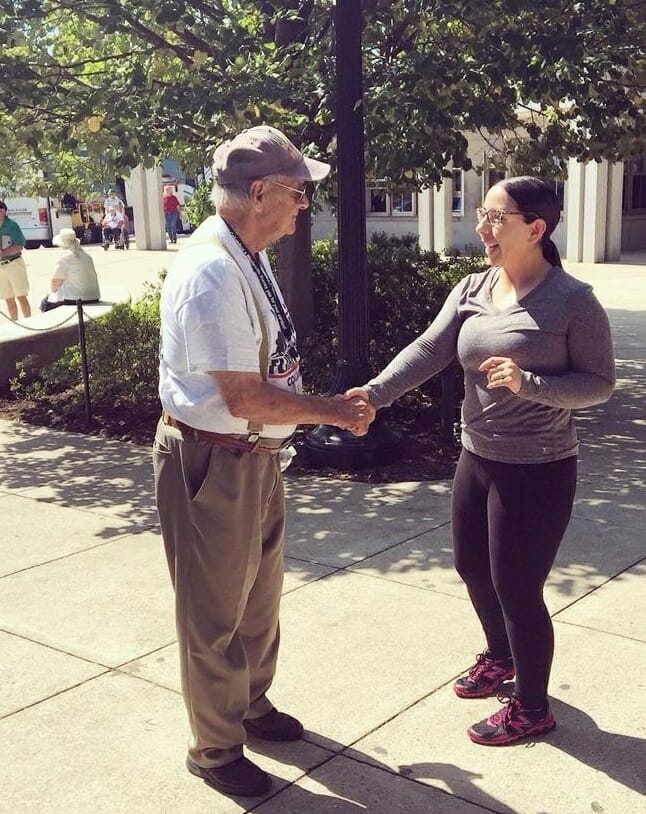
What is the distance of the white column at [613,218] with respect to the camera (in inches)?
922

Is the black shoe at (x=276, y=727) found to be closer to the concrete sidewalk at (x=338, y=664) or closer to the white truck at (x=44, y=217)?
the concrete sidewalk at (x=338, y=664)

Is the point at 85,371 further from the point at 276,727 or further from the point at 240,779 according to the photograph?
the point at 240,779

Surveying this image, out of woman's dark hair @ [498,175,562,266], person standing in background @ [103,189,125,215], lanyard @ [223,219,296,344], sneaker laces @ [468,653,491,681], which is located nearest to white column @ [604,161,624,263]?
person standing in background @ [103,189,125,215]

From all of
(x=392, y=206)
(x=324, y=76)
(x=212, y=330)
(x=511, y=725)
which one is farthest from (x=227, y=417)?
(x=392, y=206)

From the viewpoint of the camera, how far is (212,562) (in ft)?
10.7

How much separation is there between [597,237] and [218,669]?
843 inches

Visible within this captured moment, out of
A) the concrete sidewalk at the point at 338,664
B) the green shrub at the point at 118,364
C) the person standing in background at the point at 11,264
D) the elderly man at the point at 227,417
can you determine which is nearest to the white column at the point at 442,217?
the person standing in background at the point at 11,264

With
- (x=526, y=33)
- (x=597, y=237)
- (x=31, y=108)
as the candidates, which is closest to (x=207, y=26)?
(x=31, y=108)

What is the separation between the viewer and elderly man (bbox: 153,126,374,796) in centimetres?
304

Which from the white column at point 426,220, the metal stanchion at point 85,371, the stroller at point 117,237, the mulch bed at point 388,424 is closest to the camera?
the mulch bed at point 388,424

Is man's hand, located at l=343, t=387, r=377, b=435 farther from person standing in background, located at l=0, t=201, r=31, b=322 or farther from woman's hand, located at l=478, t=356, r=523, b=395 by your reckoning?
person standing in background, located at l=0, t=201, r=31, b=322

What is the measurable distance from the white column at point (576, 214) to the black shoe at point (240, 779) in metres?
→ 21.5

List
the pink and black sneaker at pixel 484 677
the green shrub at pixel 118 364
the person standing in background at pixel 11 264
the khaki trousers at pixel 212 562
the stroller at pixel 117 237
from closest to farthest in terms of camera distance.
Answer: the khaki trousers at pixel 212 562 < the pink and black sneaker at pixel 484 677 < the green shrub at pixel 118 364 < the person standing in background at pixel 11 264 < the stroller at pixel 117 237

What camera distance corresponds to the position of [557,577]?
510cm
